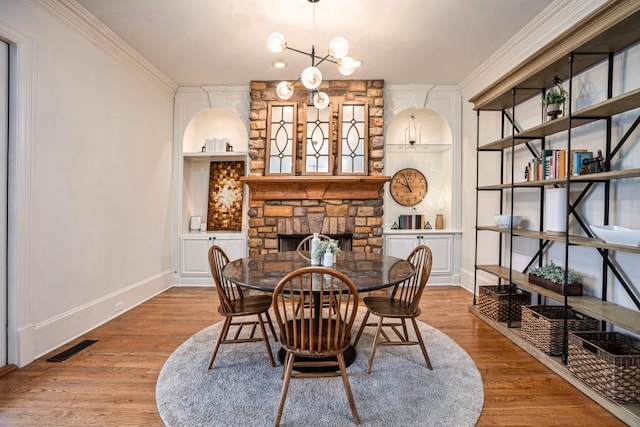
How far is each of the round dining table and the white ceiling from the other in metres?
2.17

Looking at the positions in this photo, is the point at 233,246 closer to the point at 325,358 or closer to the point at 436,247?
the point at 325,358

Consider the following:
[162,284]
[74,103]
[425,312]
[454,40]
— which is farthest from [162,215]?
[454,40]

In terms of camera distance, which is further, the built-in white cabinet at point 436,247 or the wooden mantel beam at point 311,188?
the built-in white cabinet at point 436,247

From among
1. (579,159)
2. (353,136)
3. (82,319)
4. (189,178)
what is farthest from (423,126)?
(82,319)

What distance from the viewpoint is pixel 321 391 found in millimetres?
2027

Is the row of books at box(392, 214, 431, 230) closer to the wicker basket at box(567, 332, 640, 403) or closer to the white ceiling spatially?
the white ceiling

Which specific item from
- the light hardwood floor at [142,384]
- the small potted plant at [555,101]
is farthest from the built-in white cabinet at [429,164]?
the small potted plant at [555,101]

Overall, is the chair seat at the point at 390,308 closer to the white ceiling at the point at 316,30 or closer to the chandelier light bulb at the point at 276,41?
the chandelier light bulb at the point at 276,41

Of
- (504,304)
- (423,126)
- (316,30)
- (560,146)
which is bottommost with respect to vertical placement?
(504,304)

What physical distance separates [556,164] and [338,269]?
193cm

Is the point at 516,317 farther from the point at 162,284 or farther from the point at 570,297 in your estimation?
the point at 162,284

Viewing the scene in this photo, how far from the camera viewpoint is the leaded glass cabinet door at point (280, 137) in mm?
4488

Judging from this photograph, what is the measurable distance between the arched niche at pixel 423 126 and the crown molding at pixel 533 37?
90 cm

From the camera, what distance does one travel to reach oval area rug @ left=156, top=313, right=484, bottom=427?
1.77 m
